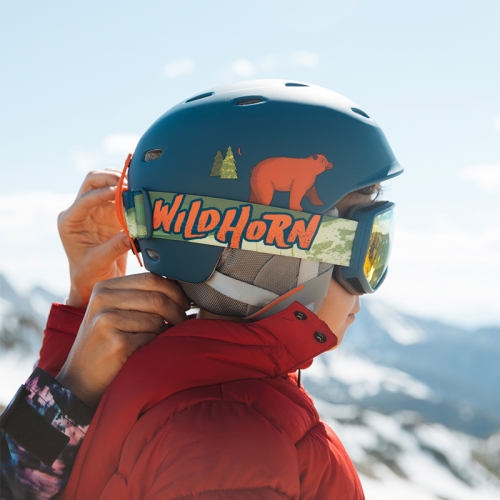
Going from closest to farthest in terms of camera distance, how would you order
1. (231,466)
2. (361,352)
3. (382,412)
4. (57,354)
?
(231,466) → (57,354) → (382,412) → (361,352)

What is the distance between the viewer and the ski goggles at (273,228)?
2348 millimetres

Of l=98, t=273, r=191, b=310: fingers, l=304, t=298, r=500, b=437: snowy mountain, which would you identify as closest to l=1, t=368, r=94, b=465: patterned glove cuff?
A: l=98, t=273, r=191, b=310: fingers

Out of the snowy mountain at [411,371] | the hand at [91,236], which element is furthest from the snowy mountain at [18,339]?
the snowy mountain at [411,371]

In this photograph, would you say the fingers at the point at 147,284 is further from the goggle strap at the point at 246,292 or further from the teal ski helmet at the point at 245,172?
the goggle strap at the point at 246,292

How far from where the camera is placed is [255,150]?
A: 7.84ft

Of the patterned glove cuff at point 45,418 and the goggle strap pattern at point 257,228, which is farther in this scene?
the goggle strap pattern at point 257,228

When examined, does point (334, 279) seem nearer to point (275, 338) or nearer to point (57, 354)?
point (275, 338)

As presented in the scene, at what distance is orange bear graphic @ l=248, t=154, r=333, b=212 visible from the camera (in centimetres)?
236

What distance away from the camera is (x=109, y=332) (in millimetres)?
2340

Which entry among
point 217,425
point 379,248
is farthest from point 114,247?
point 217,425

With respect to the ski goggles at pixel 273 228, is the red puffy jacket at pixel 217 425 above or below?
below

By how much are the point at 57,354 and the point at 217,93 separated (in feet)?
5.33

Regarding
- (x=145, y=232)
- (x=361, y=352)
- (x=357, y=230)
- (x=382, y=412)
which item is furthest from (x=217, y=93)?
(x=361, y=352)

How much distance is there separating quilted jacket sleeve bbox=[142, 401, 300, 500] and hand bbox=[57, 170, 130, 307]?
153cm
